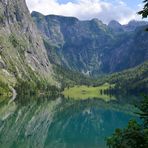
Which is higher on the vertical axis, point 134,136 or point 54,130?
point 134,136

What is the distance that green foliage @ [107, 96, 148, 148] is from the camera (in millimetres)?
21797

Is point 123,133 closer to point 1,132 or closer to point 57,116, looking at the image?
point 1,132

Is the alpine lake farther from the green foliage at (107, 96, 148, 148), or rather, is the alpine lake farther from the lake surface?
the green foliage at (107, 96, 148, 148)

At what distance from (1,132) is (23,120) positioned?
3368cm

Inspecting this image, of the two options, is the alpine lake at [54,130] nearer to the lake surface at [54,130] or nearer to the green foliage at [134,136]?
the lake surface at [54,130]

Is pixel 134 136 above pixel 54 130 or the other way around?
above

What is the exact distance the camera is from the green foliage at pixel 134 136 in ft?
71.5

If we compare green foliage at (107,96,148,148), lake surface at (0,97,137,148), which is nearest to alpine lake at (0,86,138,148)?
lake surface at (0,97,137,148)

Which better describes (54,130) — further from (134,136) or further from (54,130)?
(134,136)

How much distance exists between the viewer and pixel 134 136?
73.4 ft

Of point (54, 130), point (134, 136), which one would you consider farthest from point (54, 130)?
point (134, 136)

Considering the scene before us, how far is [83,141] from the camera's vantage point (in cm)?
9681

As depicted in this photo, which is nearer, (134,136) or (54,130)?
(134,136)

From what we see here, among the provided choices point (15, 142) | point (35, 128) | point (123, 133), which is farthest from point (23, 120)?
point (123, 133)
